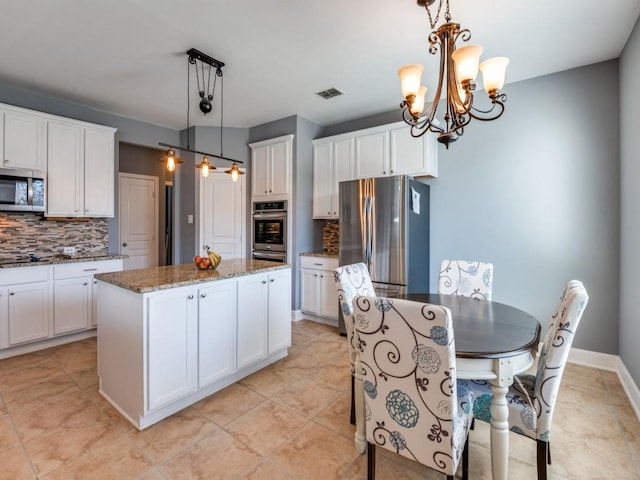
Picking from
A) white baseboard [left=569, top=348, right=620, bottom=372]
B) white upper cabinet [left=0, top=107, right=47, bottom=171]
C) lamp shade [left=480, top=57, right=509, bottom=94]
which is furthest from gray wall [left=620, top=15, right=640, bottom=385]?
white upper cabinet [left=0, top=107, right=47, bottom=171]

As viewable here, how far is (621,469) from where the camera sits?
5.45 ft

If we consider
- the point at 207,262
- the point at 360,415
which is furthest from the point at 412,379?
the point at 207,262

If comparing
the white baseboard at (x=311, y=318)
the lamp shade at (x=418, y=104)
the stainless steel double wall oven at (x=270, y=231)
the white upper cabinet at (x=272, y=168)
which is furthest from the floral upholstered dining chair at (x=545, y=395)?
the white upper cabinet at (x=272, y=168)

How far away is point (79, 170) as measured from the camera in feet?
11.7

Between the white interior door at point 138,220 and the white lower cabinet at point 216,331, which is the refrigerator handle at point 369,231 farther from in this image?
the white interior door at point 138,220

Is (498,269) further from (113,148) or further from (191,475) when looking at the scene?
(113,148)

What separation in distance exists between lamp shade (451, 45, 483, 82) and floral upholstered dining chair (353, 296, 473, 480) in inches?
49.0

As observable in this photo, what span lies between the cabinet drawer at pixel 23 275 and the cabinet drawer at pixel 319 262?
8.95ft

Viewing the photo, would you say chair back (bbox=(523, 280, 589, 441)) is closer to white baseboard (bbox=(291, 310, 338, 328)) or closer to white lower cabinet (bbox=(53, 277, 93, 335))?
white baseboard (bbox=(291, 310, 338, 328))

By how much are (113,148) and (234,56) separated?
217 cm

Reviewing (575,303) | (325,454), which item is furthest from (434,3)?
(325,454)

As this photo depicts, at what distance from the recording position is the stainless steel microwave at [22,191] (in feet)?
10.2

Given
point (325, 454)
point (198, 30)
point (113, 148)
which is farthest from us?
point (113, 148)

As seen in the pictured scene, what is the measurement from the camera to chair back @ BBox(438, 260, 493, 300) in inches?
96.0
